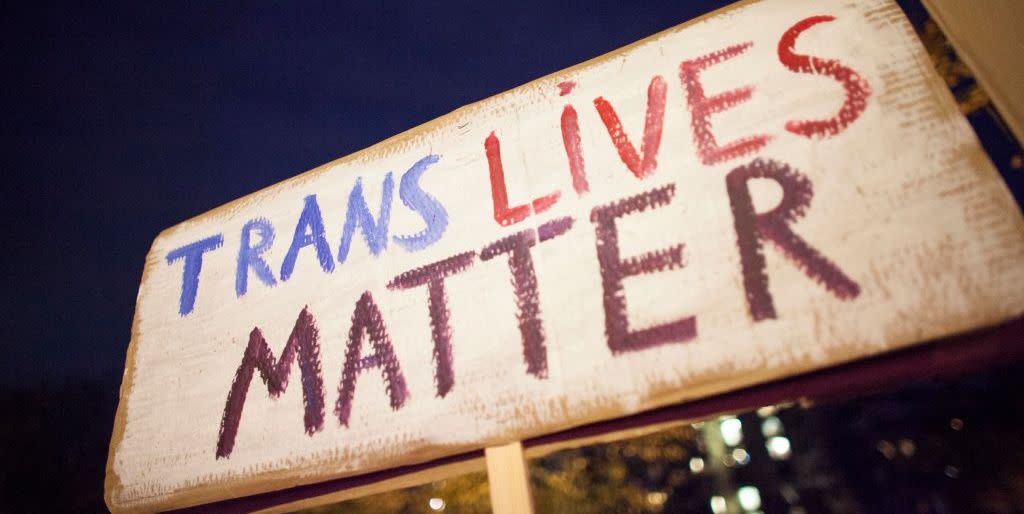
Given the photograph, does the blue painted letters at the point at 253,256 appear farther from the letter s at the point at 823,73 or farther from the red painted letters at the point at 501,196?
the letter s at the point at 823,73

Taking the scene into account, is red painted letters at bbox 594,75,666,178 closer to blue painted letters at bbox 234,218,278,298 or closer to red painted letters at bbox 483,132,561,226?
red painted letters at bbox 483,132,561,226

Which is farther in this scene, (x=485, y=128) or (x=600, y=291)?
(x=485, y=128)

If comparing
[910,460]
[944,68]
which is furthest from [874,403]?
[944,68]

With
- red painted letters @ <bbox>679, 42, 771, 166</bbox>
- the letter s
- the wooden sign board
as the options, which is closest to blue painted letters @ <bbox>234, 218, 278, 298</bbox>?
the wooden sign board

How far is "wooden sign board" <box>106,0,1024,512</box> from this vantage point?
1067 mm

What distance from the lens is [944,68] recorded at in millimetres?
2928

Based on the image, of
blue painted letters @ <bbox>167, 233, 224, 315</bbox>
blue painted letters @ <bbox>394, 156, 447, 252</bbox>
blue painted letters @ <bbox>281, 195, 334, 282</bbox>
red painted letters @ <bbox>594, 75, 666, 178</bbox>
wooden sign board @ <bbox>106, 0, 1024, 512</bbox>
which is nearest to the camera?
wooden sign board @ <bbox>106, 0, 1024, 512</bbox>

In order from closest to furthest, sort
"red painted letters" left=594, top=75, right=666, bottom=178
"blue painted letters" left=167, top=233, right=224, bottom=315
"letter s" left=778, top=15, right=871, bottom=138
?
"letter s" left=778, top=15, right=871, bottom=138, "red painted letters" left=594, top=75, right=666, bottom=178, "blue painted letters" left=167, top=233, right=224, bottom=315

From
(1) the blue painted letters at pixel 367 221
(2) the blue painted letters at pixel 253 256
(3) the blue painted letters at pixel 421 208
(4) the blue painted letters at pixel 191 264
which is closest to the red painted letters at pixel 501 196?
(3) the blue painted letters at pixel 421 208

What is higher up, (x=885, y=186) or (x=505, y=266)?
(x=505, y=266)

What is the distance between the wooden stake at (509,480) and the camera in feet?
3.97

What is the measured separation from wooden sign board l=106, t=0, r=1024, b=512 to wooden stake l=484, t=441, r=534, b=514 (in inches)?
2.0

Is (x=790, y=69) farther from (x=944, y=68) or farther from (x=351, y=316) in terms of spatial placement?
(x=944, y=68)

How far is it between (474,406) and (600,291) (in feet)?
1.37
